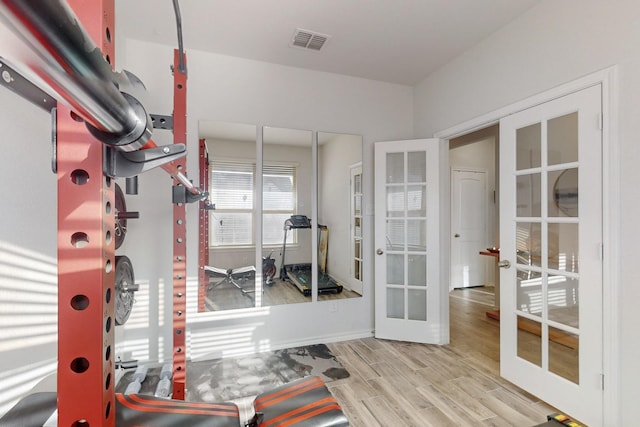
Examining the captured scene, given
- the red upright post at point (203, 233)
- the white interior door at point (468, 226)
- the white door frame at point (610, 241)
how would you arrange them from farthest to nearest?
the white interior door at point (468, 226)
the red upright post at point (203, 233)
the white door frame at point (610, 241)

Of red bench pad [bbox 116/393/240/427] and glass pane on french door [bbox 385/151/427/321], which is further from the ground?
glass pane on french door [bbox 385/151/427/321]

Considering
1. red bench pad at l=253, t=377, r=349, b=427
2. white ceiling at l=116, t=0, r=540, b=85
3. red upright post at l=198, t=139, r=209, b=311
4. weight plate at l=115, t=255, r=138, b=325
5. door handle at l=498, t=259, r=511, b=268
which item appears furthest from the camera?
red upright post at l=198, t=139, r=209, b=311

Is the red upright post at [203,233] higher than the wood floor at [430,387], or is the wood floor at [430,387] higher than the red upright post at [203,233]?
the red upright post at [203,233]

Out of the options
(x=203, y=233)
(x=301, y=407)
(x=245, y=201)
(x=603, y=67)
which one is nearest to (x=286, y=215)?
(x=245, y=201)

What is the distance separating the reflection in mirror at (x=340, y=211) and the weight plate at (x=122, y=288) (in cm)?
182

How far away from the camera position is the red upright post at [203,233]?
2.77m

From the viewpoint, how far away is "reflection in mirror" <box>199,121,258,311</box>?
283 cm

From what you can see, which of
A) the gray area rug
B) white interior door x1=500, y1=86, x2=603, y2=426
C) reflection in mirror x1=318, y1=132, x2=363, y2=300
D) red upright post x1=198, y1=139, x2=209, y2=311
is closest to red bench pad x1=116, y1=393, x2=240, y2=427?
the gray area rug

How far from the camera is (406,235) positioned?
3.24 m

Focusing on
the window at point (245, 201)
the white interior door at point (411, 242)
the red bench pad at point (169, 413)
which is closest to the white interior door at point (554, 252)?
the white interior door at point (411, 242)

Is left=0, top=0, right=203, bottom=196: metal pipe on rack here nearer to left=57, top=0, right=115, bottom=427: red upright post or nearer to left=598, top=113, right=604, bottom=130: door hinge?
left=57, top=0, right=115, bottom=427: red upright post

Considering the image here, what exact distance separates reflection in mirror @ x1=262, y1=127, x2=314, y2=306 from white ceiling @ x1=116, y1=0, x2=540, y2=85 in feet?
2.61

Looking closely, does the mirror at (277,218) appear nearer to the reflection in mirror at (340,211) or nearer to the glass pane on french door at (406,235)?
the reflection in mirror at (340,211)

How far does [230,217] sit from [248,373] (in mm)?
1397
